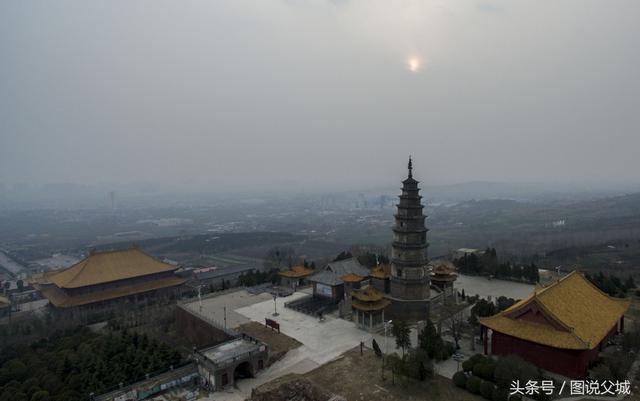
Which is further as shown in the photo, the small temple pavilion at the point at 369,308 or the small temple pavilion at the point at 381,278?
the small temple pavilion at the point at 381,278

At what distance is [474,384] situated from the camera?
21.5 metres

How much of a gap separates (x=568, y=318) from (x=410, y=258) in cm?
1206

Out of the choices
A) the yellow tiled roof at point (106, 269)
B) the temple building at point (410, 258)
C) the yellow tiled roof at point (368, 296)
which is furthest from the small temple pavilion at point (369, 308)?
the yellow tiled roof at point (106, 269)

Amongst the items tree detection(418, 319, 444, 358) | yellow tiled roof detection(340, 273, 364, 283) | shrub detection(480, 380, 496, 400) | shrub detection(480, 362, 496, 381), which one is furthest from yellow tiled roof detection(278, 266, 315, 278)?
shrub detection(480, 380, 496, 400)

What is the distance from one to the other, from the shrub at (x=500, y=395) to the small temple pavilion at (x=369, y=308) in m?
11.8

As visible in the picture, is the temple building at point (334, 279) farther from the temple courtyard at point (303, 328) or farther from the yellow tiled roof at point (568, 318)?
the yellow tiled roof at point (568, 318)

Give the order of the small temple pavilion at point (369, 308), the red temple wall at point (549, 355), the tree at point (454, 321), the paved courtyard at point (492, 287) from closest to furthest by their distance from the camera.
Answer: the red temple wall at point (549, 355) < the tree at point (454, 321) < the small temple pavilion at point (369, 308) < the paved courtyard at point (492, 287)

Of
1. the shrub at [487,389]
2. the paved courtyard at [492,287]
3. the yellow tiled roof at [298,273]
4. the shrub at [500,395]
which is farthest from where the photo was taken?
the yellow tiled roof at [298,273]

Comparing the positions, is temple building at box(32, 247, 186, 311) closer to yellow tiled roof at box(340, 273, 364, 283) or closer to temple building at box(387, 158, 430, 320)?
yellow tiled roof at box(340, 273, 364, 283)

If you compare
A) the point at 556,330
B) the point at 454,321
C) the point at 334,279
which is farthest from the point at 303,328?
the point at 556,330

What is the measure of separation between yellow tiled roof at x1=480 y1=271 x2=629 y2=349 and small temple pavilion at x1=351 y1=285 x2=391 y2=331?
8.53 meters

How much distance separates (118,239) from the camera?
12962cm

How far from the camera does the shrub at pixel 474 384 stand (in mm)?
21375

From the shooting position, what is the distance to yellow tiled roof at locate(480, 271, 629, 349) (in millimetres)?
22766
